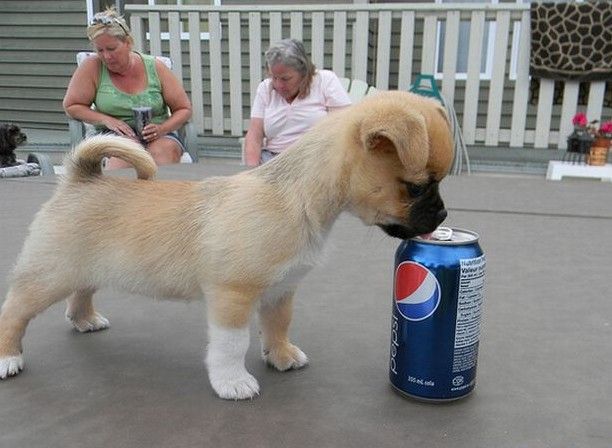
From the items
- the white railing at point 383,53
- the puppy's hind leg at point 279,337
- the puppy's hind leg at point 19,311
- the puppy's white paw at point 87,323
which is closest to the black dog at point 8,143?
the white railing at point 383,53

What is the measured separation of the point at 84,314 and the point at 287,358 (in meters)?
0.57

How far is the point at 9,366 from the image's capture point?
1.25 meters

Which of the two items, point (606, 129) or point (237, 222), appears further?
point (606, 129)

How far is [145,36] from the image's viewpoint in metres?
5.74

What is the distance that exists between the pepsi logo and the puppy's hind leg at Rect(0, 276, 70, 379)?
0.74 metres

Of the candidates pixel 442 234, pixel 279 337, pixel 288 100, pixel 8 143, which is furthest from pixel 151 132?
pixel 442 234

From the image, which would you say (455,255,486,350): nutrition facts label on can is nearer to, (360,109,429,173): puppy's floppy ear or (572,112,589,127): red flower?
(360,109,429,173): puppy's floppy ear

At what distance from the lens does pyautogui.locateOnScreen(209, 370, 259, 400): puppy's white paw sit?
1.15m

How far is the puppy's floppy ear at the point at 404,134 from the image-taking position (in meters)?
0.98

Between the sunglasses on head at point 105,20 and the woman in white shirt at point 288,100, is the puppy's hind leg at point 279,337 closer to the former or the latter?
the woman in white shirt at point 288,100

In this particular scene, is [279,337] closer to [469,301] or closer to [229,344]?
[229,344]

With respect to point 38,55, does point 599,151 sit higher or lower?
lower

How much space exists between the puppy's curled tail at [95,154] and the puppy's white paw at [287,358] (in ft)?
1.92

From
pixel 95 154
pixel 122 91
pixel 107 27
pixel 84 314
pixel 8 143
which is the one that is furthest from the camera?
pixel 8 143
